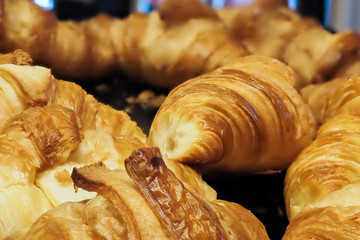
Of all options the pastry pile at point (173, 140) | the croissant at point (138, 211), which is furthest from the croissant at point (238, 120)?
the croissant at point (138, 211)

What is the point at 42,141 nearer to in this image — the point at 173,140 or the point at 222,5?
the point at 173,140

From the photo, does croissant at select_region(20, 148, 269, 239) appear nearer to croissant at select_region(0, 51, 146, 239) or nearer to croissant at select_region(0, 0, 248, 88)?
croissant at select_region(0, 51, 146, 239)

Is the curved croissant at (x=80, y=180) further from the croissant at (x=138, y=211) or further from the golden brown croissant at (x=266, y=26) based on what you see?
the golden brown croissant at (x=266, y=26)

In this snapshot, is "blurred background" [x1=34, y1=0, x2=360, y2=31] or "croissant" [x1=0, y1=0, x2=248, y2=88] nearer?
"croissant" [x1=0, y1=0, x2=248, y2=88]

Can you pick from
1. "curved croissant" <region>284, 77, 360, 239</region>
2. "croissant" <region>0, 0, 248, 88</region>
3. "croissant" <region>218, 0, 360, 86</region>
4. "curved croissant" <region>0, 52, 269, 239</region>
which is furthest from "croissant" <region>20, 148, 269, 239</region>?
"croissant" <region>218, 0, 360, 86</region>

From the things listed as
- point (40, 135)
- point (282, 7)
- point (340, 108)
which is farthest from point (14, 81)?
point (282, 7)

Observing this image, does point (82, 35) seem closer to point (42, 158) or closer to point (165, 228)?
point (42, 158)
